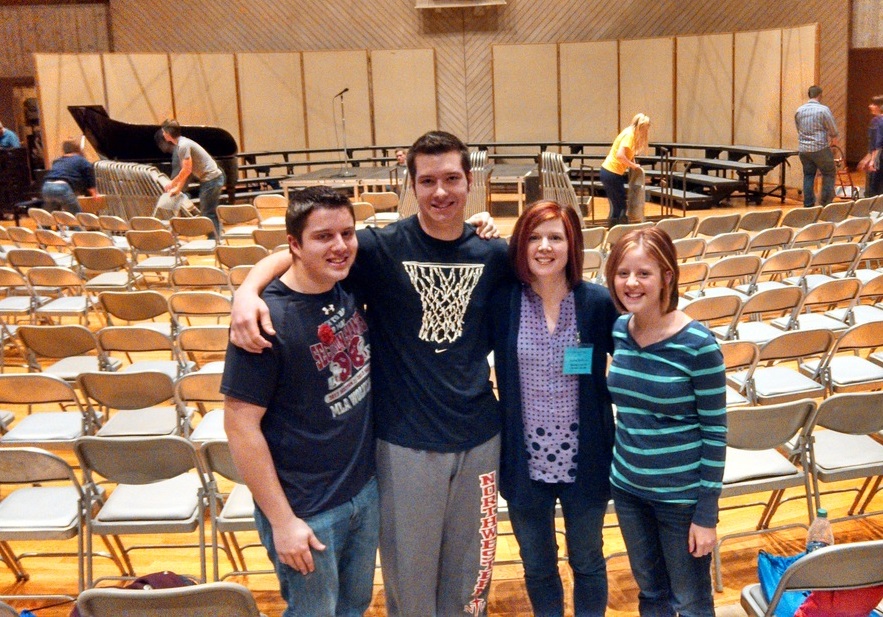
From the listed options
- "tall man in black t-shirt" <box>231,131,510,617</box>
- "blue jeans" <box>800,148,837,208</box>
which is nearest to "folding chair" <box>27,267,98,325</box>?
"tall man in black t-shirt" <box>231,131,510,617</box>

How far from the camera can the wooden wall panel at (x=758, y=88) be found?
12.9 m

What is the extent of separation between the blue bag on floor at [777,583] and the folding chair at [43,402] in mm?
3164

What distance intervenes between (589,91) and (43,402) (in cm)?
1267

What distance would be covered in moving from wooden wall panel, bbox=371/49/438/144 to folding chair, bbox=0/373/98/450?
11.7 metres

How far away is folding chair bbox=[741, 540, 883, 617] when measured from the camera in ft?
7.46

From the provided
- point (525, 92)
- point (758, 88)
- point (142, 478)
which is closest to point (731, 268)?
point (142, 478)

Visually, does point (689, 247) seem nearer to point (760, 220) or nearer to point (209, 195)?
point (760, 220)

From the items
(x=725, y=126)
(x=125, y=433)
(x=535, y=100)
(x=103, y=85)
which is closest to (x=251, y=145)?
(x=103, y=85)

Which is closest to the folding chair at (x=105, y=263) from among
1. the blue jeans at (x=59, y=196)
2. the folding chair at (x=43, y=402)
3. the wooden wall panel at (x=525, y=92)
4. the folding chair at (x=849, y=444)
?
the folding chair at (x=43, y=402)

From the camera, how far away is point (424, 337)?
92.9 inches

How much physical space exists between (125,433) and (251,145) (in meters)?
12.0

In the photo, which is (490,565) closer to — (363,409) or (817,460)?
(363,409)

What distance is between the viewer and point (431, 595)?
8.14 ft

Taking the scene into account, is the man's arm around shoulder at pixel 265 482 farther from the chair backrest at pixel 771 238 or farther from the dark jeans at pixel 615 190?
the dark jeans at pixel 615 190
